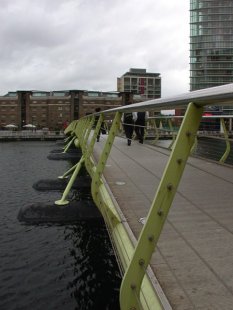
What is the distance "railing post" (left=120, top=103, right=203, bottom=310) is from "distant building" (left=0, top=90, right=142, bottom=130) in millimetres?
94914

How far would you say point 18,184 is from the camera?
18375 mm

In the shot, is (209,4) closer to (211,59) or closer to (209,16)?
(209,16)

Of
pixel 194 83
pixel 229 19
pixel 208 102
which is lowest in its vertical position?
pixel 208 102

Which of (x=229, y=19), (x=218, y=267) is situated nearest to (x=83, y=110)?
(x=229, y=19)

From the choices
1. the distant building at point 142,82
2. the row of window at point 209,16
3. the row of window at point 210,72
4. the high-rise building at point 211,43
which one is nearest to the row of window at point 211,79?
the high-rise building at point 211,43

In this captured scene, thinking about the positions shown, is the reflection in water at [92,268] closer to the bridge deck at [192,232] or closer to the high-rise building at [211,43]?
the bridge deck at [192,232]

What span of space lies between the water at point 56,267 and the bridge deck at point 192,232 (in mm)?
2015

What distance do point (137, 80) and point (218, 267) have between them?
13755 cm

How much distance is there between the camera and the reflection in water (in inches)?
264

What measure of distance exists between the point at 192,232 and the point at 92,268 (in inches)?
183

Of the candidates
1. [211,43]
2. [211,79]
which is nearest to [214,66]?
[211,79]

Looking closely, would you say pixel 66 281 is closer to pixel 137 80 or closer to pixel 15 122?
pixel 15 122

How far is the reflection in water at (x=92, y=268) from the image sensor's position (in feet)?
22.0

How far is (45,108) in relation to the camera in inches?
3858
